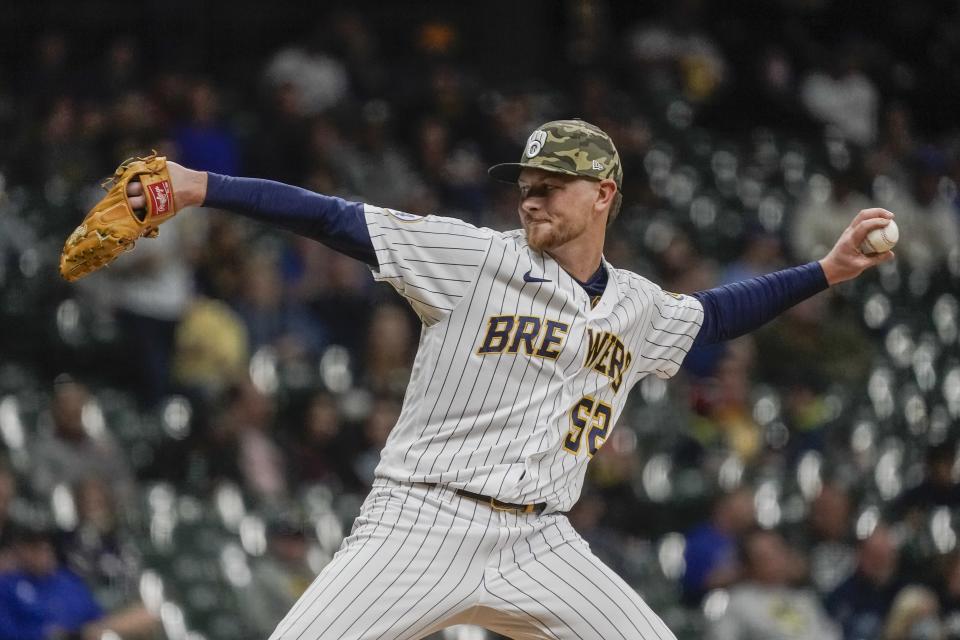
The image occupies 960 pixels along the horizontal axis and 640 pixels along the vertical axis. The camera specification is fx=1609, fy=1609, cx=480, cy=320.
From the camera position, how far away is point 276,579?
686 cm

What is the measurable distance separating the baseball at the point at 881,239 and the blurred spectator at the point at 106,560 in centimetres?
338

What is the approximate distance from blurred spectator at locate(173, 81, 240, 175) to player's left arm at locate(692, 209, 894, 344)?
582 cm

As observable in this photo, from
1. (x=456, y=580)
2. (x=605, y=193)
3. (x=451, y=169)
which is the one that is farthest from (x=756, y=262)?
(x=456, y=580)

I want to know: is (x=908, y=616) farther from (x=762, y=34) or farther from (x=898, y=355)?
(x=762, y=34)

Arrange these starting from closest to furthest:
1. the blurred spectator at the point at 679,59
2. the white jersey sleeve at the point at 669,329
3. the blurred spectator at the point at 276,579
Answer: the white jersey sleeve at the point at 669,329, the blurred spectator at the point at 276,579, the blurred spectator at the point at 679,59

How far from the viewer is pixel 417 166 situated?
1082cm

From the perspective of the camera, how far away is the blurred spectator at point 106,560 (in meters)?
6.36

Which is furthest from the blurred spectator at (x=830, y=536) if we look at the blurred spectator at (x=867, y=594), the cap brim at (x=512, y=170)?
the cap brim at (x=512, y=170)

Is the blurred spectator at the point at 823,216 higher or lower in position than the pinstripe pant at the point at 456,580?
higher

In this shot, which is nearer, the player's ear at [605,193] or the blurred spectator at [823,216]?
the player's ear at [605,193]

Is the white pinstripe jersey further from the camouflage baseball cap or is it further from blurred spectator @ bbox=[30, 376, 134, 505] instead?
blurred spectator @ bbox=[30, 376, 134, 505]

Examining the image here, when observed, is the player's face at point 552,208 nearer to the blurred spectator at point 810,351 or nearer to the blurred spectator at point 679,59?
the blurred spectator at point 810,351

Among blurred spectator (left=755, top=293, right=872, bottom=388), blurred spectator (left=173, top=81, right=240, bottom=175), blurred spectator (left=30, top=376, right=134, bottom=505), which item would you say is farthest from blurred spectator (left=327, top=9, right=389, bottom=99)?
blurred spectator (left=30, top=376, right=134, bottom=505)

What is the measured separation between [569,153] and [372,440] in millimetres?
4044
